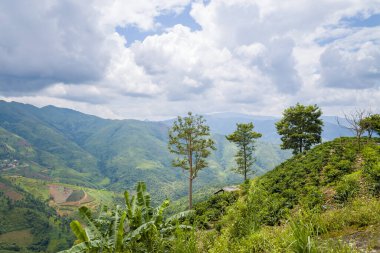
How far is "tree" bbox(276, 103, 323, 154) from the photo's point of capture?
61219mm

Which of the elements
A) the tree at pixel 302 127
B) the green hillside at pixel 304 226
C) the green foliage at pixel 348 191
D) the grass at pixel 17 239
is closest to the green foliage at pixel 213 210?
the green hillside at pixel 304 226

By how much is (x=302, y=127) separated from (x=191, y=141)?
28.2 meters

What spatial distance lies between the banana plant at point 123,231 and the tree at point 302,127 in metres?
52.2

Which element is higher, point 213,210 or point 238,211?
point 238,211

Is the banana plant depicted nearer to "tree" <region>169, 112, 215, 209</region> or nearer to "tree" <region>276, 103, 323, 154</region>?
"tree" <region>169, 112, 215, 209</region>

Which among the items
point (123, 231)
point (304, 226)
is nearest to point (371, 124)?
point (304, 226)

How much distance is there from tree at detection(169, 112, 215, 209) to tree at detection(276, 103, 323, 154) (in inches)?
909

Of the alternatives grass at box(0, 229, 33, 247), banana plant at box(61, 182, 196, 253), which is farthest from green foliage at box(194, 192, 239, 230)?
grass at box(0, 229, 33, 247)

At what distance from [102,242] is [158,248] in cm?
261

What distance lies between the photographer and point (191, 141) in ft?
156

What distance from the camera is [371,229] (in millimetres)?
9320

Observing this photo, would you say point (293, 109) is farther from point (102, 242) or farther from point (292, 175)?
point (102, 242)

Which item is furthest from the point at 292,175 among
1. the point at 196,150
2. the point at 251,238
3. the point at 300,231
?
the point at 300,231

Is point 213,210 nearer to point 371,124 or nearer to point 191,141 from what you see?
point 191,141
